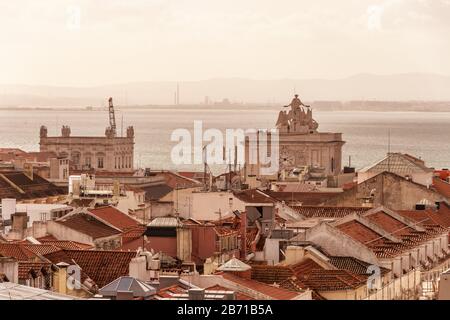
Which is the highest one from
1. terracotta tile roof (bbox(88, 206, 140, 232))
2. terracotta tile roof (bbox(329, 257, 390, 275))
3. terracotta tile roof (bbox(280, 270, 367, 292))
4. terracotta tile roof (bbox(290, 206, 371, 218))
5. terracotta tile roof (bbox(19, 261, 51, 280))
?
terracotta tile roof (bbox(19, 261, 51, 280))

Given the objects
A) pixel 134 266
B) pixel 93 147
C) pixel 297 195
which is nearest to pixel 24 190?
pixel 297 195

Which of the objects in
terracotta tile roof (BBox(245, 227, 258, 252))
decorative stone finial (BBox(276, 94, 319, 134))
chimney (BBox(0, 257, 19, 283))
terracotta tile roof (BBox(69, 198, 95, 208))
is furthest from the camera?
decorative stone finial (BBox(276, 94, 319, 134))

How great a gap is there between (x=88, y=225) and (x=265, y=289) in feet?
28.0

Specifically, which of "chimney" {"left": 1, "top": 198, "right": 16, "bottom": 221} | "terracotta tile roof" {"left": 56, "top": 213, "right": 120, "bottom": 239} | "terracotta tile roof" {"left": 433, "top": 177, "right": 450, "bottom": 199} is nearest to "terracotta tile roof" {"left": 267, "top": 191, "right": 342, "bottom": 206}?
"terracotta tile roof" {"left": 433, "top": 177, "right": 450, "bottom": 199}

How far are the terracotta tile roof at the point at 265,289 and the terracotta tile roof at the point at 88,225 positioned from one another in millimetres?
6601

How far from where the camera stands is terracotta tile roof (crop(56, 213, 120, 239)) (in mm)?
19375

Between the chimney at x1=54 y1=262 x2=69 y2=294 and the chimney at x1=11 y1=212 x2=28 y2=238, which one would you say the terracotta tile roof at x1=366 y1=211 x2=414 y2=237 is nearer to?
the chimney at x1=11 y1=212 x2=28 y2=238

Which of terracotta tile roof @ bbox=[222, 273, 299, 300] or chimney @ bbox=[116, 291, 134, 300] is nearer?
A: chimney @ bbox=[116, 291, 134, 300]

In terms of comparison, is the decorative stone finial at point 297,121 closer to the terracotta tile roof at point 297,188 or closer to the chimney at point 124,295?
the terracotta tile roof at point 297,188

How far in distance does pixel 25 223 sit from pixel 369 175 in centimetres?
961

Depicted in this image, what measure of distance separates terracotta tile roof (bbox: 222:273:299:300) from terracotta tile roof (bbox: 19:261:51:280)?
142cm
